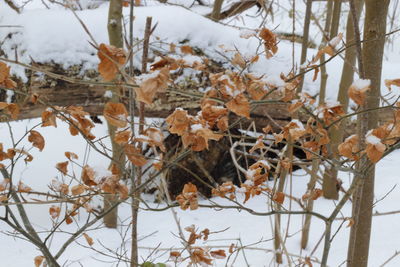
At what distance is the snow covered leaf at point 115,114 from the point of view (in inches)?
42.1

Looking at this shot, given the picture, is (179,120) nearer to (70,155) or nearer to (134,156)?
(134,156)

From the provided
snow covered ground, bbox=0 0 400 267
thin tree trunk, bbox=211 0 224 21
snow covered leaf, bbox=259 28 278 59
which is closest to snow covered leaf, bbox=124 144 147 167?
snow covered leaf, bbox=259 28 278 59

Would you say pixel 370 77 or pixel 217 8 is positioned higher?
pixel 217 8

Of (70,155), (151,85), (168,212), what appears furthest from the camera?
(168,212)

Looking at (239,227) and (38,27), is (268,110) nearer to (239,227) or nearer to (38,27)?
(239,227)

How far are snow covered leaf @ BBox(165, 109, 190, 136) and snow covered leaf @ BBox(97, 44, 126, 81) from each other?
196mm

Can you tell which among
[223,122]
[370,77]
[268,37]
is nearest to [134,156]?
[223,122]

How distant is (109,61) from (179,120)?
23cm

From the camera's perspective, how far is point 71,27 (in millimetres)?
2979

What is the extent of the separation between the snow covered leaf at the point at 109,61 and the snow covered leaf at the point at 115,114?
20 centimetres

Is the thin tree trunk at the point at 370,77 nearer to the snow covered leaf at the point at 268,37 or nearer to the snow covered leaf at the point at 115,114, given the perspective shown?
the snow covered leaf at the point at 268,37

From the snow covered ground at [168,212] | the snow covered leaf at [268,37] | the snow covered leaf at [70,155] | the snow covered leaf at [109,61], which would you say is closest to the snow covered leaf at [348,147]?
the snow covered leaf at [268,37]

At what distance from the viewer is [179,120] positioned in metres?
1.03

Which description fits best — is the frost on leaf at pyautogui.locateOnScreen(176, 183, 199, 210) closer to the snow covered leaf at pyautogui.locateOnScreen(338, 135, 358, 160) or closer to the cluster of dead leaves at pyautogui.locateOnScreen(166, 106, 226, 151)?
the cluster of dead leaves at pyautogui.locateOnScreen(166, 106, 226, 151)
